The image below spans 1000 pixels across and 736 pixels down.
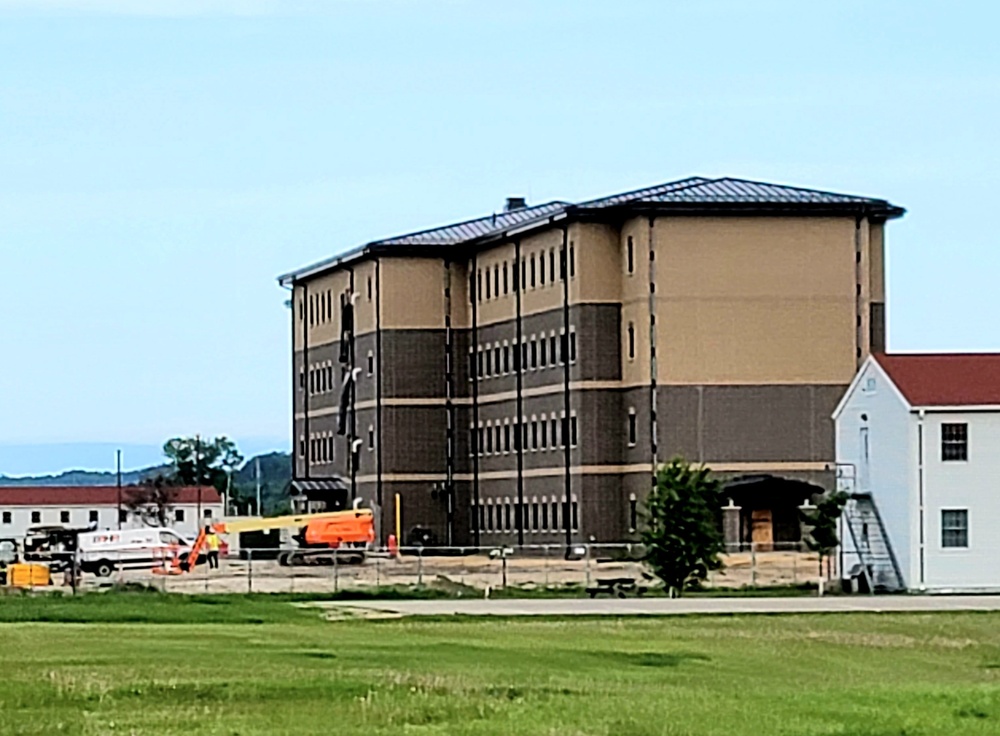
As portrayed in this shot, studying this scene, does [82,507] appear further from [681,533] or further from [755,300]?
[681,533]

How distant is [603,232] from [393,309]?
1714 centimetres

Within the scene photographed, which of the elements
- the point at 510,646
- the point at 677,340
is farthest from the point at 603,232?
the point at 510,646

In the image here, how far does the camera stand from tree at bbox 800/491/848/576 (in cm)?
7244

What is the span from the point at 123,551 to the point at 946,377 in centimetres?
3436

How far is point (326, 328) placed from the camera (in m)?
127

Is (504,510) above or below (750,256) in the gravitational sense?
below

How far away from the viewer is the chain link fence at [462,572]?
72062mm

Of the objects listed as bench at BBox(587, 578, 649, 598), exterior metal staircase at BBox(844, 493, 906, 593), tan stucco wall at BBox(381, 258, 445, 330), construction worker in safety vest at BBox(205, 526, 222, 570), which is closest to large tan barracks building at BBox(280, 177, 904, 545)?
tan stucco wall at BBox(381, 258, 445, 330)

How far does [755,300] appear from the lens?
96.9 meters

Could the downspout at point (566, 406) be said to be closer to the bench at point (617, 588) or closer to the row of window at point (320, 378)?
the row of window at point (320, 378)

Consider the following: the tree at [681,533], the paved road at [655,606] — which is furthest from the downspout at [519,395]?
the paved road at [655,606]

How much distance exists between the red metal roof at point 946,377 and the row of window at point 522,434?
2994 cm

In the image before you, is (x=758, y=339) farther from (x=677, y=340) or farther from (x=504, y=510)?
(x=504, y=510)

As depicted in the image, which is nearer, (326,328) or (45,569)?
(45,569)
